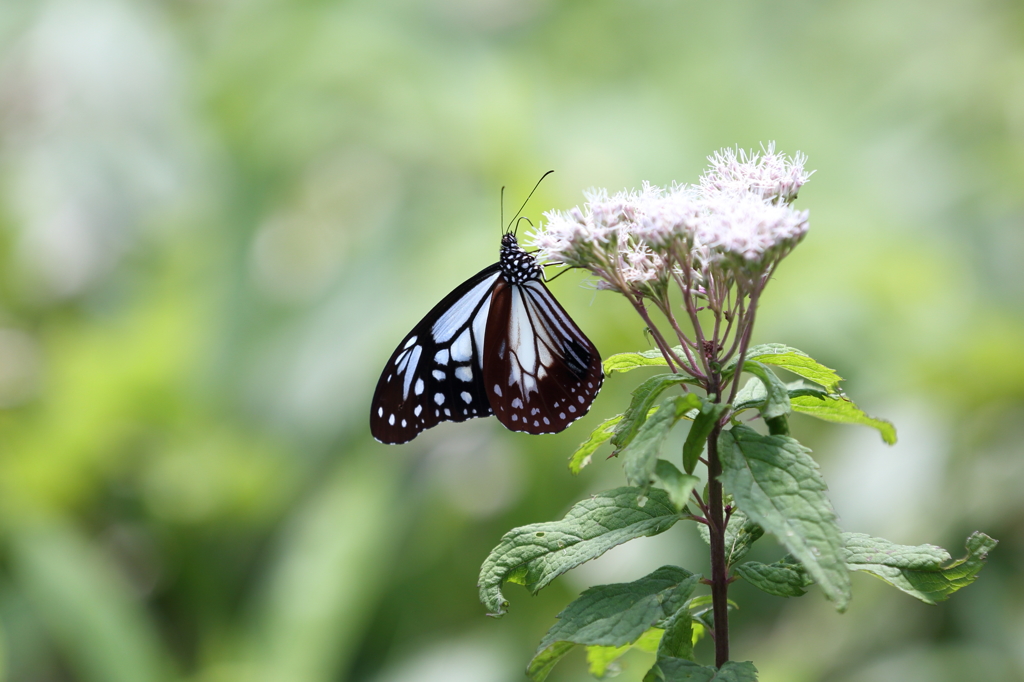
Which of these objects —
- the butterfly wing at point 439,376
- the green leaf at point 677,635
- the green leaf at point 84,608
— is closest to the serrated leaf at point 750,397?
the green leaf at point 677,635

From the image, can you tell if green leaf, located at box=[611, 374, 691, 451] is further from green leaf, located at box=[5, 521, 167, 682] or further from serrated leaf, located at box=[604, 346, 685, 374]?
green leaf, located at box=[5, 521, 167, 682]

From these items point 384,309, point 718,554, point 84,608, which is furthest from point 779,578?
point 384,309

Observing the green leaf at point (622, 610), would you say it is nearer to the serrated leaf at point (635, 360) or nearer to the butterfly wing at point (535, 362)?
the serrated leaf at point (635, 360)

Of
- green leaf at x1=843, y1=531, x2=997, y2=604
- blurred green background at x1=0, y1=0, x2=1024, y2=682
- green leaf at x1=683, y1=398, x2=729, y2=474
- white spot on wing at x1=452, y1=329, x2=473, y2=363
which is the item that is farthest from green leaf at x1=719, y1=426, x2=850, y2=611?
blurred green background at x1=0, y1=0, x2=1024, y2=682

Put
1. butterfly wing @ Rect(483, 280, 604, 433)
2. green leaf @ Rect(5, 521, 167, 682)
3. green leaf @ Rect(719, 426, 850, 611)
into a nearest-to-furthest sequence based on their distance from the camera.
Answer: green leaf @ Rect(719, 426, 850, 611) < butterfly wing @ Rect(483, 280, 604, 433) < green leaf @ Rect(5, 521, 167, 682)

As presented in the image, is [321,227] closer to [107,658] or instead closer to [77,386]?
[77,386]

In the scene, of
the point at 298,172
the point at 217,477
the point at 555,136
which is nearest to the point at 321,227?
the point at 298,172

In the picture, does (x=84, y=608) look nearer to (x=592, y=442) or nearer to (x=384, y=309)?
(x=384, y=309)
